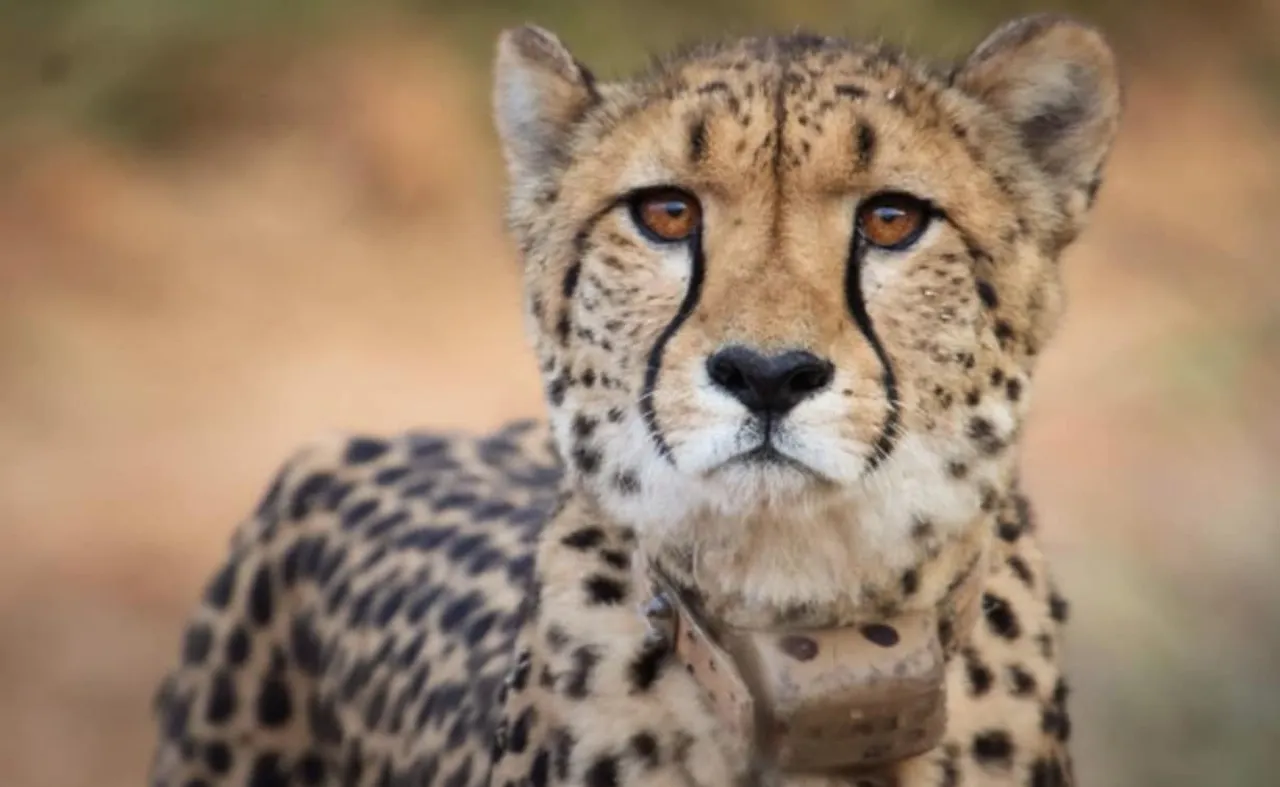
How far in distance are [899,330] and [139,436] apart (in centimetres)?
217

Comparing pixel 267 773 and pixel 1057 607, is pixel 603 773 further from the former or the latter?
pixel 267 773

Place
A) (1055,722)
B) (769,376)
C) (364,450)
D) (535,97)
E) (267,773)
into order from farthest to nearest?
1. (364,450)
2. (267,773)
3. (535,97)
4. (1055,722)
5. (769,376)

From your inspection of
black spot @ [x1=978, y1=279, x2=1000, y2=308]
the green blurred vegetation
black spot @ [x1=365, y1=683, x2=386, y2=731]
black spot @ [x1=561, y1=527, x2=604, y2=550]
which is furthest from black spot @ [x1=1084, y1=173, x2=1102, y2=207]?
the green blurred vegetation

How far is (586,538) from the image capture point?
5.34ft

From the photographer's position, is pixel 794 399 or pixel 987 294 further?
pixel 987 294

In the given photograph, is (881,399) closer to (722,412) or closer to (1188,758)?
(722,412)

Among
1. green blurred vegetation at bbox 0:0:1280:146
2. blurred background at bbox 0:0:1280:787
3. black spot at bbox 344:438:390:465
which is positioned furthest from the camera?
green blurred vegetation at bbox 0:0:1280:146

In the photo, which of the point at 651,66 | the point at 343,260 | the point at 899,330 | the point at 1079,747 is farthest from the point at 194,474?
the point at 899,330

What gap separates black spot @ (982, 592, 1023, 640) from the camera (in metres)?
1.60

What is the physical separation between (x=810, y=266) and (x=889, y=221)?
83 mm

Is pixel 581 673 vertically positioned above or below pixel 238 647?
above

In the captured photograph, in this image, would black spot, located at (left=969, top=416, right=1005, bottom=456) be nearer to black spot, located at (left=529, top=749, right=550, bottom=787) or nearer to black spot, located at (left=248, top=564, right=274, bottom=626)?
black spot, located at (left=529, top=749, right=550, bottom=787)

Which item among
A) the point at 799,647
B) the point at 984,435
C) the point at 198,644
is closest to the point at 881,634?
the point at 799,647

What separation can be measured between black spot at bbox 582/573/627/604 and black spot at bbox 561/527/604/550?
0.03 metres
